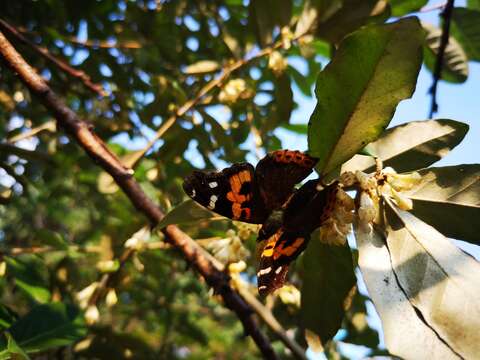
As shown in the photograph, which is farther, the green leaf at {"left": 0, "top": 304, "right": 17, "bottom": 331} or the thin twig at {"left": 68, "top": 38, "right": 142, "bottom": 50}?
the thin twig at {"left": 68, "top": 38, "right": 142, "bottom": 50}

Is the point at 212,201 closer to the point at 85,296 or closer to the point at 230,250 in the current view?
the point at 230,250

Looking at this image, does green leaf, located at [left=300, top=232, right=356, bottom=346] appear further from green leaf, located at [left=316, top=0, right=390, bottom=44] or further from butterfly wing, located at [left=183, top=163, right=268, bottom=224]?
green leaf, located at [left=316, top=0, right=390, bottom=44]

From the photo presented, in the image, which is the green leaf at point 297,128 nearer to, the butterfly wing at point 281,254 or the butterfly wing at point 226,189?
the butterfly wing at point 226,189

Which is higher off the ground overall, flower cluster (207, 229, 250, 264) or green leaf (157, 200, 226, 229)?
green leaf (157, 200, 226, 229)

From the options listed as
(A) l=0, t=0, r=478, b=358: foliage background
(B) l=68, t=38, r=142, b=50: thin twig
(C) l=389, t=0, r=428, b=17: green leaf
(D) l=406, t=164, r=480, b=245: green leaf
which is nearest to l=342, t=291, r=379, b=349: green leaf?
(A) l=0, t=0, r=478, b=358: foliage background

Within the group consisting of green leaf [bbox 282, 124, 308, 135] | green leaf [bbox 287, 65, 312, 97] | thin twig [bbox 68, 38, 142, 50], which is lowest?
green leaf [bbox 282, 124, 308, 135]

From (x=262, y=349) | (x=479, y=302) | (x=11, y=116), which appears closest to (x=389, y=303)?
(x=479, y=302)
